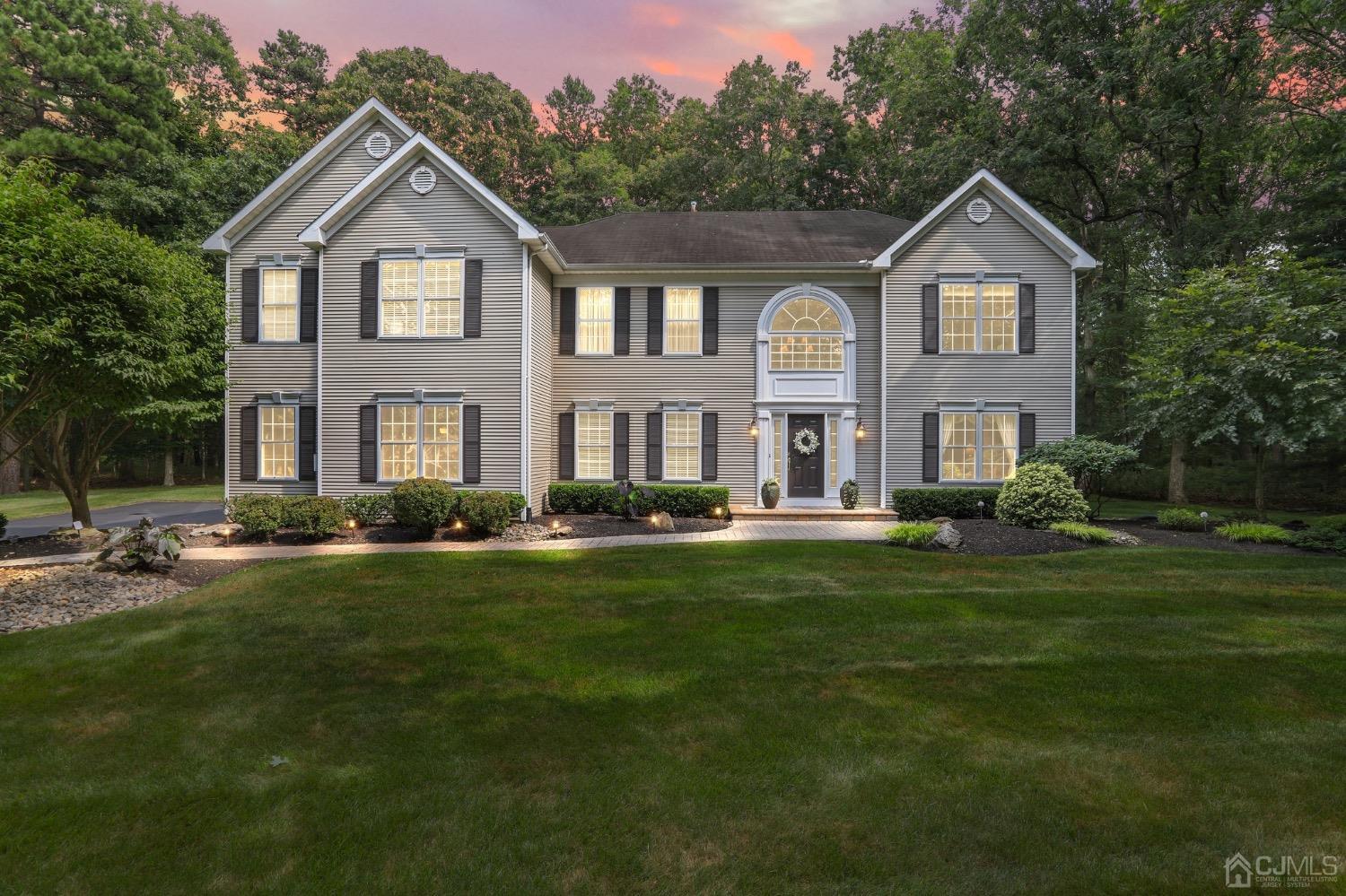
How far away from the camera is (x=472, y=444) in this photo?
14875 millimetres

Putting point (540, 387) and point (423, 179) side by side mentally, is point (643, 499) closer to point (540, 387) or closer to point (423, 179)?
point (540, 387)

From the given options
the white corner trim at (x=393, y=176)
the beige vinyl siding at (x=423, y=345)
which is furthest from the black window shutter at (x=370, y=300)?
the white corner trim at (x=393, y=176)

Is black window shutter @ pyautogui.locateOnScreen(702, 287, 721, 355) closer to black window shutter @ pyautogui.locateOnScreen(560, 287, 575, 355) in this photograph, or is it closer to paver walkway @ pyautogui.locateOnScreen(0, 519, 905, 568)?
black window shutter @ pyautogui.locateOnScreen(560, 287, 575, 355)

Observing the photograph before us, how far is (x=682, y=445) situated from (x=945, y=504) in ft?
22.4

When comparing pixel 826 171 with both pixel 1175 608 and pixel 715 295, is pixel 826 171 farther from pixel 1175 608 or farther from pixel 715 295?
pixel 1175 608

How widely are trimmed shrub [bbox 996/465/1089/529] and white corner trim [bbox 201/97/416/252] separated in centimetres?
1670

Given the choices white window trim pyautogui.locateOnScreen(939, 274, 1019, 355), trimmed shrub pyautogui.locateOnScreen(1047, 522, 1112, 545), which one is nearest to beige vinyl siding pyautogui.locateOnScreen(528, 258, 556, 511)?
white window trim pyautogui.locateOnScreen(939, 274, 1019, 355)

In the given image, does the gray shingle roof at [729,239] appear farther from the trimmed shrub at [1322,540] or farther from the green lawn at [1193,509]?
the trimmed shrub at [1322,540]

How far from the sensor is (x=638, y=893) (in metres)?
2.79

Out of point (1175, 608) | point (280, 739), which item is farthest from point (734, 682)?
point (1175, 608)

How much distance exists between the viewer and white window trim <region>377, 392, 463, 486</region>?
49.0 feet

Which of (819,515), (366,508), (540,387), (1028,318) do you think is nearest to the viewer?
(366,508)

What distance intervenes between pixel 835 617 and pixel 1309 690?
395 centimetres

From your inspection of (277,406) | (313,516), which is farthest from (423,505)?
(277,406)
